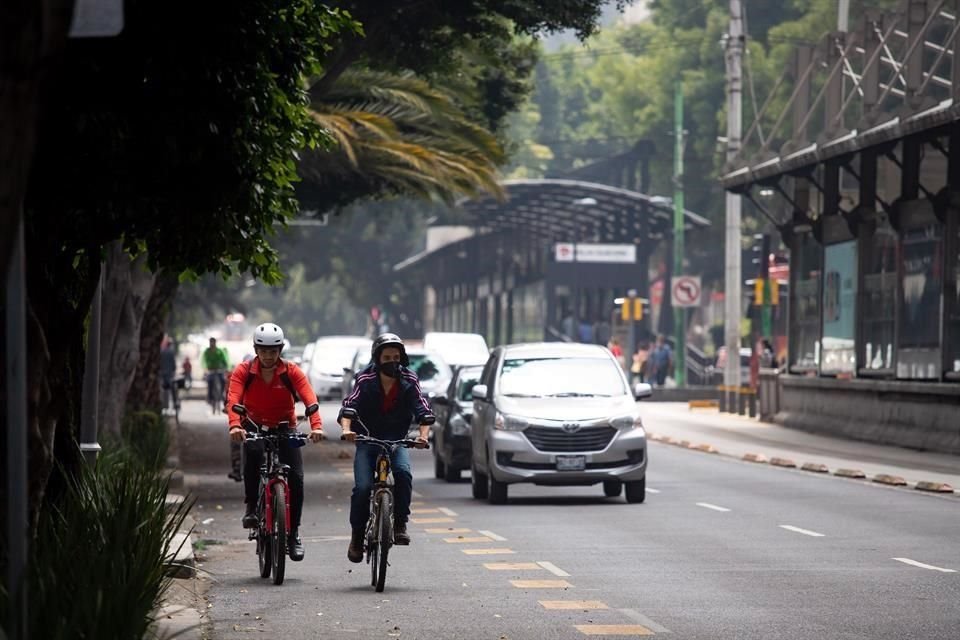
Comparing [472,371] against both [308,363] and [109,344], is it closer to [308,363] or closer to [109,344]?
[109,344]

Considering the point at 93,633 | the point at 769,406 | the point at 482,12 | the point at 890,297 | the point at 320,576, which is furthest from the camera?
the point at 769,406

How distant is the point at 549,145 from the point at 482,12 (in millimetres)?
85508

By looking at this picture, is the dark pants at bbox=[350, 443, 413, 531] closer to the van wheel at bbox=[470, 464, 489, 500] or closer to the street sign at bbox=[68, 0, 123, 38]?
the street sign at bbox=[68, 0, 123, 38]

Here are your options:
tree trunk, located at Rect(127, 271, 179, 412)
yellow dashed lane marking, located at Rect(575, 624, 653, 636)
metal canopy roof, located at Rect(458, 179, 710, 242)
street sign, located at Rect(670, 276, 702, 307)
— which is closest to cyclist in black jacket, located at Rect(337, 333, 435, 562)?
yellow dashed lane marking, located at Rect(575, 624, 653, 636)

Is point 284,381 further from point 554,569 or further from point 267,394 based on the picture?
point 554,569

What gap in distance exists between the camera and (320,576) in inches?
587

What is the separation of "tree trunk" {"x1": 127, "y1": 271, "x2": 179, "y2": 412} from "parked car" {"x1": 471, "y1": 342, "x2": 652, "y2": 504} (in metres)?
9.03

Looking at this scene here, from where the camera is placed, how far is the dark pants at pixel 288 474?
14242mm

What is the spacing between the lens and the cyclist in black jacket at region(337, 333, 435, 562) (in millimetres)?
14180

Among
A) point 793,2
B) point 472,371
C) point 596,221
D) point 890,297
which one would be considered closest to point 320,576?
point 472,371

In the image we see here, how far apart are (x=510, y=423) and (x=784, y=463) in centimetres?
802

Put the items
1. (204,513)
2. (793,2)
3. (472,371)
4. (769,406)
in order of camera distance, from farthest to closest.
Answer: (793,2), (769,406), (472,371), (204,513)

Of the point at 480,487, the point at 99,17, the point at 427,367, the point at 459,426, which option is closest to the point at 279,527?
the point at 99,17

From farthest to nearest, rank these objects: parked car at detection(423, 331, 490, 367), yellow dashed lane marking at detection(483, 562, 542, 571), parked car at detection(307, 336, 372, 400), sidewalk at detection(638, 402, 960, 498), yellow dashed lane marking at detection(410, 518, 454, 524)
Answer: parked car at detection(307, 336, 372, 400), parked car at detection(423, 331, 490, 367), sidewalk at detection(638, 402, 960, 498), yellow dashed lane marking at detection(410, 518, 454, 524), yellow dashed lane marking at detection(483, 562, 542, 571)
